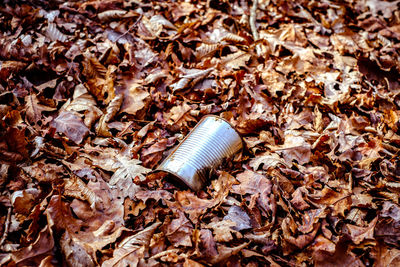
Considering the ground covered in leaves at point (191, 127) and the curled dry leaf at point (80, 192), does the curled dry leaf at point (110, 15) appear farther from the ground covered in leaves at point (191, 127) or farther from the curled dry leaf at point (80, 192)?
the curled dry leaf at point (80, 192)

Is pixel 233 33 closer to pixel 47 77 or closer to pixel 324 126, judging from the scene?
pixel 324 126

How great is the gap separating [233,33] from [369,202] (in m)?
2.44

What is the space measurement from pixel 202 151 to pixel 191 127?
512 millimetres

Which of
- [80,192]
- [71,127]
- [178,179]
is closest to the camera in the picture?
[80,192]

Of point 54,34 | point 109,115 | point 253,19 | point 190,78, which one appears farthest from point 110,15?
point 253,19

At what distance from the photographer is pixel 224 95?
10.1 feet

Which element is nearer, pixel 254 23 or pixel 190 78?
pixel 190 78

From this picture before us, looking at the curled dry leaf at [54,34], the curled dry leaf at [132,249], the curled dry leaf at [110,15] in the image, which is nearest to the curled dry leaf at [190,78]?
the curled dry leaf at [110,15]

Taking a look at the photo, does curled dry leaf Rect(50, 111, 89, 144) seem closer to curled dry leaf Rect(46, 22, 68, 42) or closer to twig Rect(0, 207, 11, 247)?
twig Rect(0, 207, 11, 247)

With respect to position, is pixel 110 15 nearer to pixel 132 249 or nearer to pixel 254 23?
pixel 254 23

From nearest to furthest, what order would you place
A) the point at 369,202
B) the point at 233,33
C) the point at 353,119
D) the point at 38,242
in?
1. the point at 38,242
2. the point at 369,202
3. the point at 353,119
4. the point at 233,33

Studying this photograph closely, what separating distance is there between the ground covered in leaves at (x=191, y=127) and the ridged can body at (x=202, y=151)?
4.4 inches

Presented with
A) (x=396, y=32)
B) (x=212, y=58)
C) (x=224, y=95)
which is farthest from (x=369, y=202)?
(x=396, y=32)

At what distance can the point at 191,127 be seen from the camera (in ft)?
9.23
